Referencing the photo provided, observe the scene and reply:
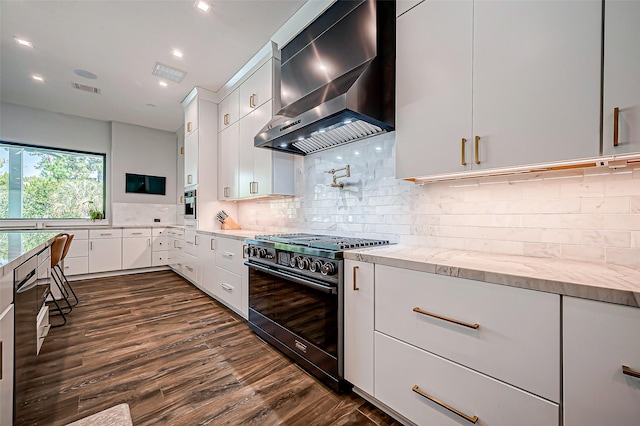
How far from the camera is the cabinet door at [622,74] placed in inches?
37.6

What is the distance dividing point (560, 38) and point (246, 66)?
3109 mm

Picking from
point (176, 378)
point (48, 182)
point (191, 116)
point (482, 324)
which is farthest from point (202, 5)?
point (48, 182)

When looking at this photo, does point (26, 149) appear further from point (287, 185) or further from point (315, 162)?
point (315, 162)

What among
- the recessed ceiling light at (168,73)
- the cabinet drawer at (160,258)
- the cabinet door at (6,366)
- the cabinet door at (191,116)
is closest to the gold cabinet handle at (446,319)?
the cabinet door at (6,366)

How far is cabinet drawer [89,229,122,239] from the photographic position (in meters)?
4.53

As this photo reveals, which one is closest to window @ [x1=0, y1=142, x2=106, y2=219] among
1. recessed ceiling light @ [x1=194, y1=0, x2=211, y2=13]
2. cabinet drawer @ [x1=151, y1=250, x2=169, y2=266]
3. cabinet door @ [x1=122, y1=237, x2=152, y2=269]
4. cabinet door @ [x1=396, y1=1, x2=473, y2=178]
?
cabinet door @ [x1=122, y1=237, x2=152, y2=269]

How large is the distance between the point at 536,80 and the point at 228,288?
9.66 feet

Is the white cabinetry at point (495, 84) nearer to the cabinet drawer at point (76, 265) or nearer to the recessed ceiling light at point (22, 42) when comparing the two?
the recessed ceiling light at point (22, 42)

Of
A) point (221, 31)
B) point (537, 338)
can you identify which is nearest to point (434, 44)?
point (537, 338)

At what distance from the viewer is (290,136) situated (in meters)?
2.29

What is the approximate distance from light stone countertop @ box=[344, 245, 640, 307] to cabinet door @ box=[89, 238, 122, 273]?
504 cm

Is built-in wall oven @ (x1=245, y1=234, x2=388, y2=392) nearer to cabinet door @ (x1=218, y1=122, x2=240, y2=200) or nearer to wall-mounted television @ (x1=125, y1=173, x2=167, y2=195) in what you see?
cabinet door @ (x1=218, y1=122, x2=240, y2=200)

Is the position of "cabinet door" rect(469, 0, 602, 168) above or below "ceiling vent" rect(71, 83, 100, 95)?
below

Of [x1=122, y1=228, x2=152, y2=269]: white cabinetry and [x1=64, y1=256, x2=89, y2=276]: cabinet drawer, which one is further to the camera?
[x1=122, y1=228, x2=152, y2=269]: white cabinetry
